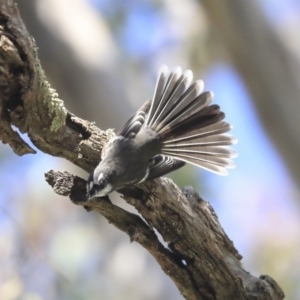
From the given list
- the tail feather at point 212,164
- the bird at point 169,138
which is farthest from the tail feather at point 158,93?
the tail feather at point 212,164

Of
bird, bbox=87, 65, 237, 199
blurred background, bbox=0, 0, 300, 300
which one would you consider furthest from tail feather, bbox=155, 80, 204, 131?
blurred background, bbox=0, 0, 300, 300

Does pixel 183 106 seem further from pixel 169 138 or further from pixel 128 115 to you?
pixel 128 115

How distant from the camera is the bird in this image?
30.8 inches

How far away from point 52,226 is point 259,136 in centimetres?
92

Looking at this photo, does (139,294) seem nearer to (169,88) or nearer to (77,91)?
(77,91)

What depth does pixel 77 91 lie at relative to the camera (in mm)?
1676

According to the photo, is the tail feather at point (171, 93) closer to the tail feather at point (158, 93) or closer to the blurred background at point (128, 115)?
the tail feather at point (158, 93)

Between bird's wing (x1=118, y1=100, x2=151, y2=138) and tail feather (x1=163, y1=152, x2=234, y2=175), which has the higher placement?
tail feather (x1=163, y1=152, x2=234, y2=175)

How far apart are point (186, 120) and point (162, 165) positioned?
0.33ft

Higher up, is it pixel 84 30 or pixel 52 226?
pixel 84 30

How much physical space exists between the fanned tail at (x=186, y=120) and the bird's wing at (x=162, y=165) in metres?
0.01

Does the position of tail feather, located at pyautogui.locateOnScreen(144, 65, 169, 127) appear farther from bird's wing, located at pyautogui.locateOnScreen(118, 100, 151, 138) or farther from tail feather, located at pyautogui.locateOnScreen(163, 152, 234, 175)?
tail feather, located at pyautogui.locateOnScreen(163, 152, 234, 175)

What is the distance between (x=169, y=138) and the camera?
85cm

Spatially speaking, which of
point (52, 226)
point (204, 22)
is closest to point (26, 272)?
point (52, 226)
